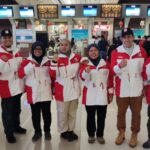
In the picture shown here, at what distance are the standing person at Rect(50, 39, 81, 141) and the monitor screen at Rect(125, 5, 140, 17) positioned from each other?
34.9ft

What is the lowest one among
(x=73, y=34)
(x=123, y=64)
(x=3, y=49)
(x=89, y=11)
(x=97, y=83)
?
(x=97, y=83)

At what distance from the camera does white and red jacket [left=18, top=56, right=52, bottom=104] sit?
4.06m

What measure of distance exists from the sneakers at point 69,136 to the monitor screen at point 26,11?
35.3 feet

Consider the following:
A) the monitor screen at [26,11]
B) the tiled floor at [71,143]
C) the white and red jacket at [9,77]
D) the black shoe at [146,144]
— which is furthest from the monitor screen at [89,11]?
the black shoe at [146,144]

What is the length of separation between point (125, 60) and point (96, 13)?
425 inches

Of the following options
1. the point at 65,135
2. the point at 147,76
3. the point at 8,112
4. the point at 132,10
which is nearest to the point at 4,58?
the point at 8,112

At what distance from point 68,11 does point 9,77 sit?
1047 cm

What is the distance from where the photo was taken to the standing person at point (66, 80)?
4.03 meters

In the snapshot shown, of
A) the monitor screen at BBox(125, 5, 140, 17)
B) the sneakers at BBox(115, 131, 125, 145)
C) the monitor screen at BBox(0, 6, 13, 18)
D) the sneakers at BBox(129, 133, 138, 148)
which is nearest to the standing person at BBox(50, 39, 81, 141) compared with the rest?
the sneakers at BBox(115, 131, 125, 145)

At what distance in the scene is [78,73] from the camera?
13.6 ft

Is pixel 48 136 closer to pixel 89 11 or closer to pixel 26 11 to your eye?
pixel 89 11

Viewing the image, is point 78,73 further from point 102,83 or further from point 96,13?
point 96,13

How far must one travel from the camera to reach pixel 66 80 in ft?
13.3

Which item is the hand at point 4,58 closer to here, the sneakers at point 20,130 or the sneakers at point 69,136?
the sneakers at point 20,130
